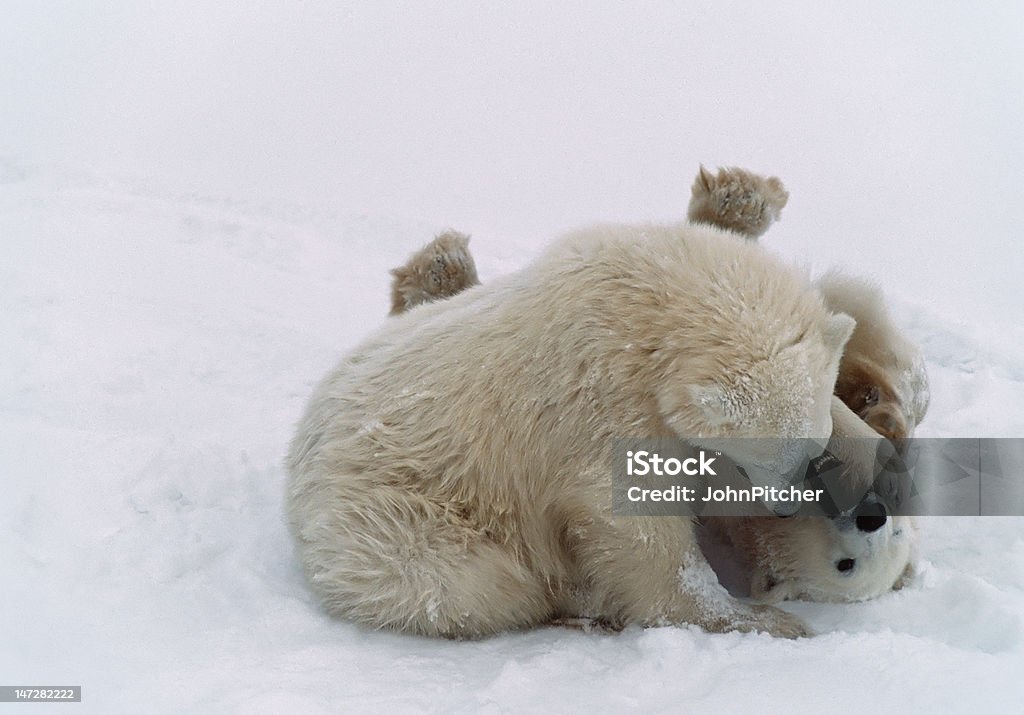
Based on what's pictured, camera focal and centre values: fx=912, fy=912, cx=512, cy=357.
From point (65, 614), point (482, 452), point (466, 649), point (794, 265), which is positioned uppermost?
point (794, 265)

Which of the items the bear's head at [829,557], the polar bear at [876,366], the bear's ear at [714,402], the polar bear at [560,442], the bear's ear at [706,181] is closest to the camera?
the bear's ear at [714,402]

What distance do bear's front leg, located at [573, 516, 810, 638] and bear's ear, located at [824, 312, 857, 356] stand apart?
80 centimetres

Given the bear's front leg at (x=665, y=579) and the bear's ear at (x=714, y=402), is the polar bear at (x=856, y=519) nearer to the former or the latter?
the bear's front leg at (x=665, y=579)

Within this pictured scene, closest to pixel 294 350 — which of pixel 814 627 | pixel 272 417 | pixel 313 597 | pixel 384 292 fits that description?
pixel 272 417

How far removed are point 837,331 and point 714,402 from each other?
58 centimetres

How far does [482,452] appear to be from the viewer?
3.34 metres

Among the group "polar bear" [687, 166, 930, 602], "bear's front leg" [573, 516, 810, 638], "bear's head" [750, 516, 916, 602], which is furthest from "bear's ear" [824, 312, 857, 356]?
"bear's front leg" [573, 516, 810, 638]

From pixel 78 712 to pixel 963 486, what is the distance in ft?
12.0

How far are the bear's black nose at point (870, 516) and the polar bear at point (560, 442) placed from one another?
0.36 metres

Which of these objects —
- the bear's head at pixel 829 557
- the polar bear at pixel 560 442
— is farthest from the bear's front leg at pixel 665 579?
the bear's head at pixel 829 557

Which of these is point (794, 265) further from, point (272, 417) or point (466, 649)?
point (272, 417)

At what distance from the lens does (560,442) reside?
129 inches

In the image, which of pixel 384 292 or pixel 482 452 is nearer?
pixel 482 452

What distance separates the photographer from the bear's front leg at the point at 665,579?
321 centimetres
